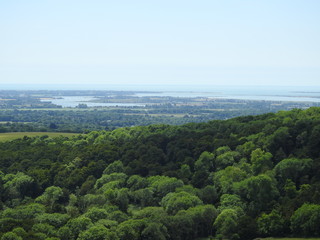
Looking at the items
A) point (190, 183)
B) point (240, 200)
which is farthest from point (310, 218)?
point (190, 183)

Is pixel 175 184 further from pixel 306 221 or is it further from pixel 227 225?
pixel 306 221

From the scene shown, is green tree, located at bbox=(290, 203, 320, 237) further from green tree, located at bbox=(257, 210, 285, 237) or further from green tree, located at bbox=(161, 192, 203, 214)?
green tree, located at bbox=(161, 192, 203, 214)

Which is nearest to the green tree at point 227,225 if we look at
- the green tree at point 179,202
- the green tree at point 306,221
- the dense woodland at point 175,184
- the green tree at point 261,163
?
the dense woodland at point 175,184

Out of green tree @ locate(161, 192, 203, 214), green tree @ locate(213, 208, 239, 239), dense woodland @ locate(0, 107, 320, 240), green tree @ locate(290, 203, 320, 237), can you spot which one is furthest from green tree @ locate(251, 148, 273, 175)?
green tree @ locate(290, 203, 320, 237)

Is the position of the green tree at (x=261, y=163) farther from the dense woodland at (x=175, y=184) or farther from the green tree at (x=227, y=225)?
the green tree at (x=227, y=225)

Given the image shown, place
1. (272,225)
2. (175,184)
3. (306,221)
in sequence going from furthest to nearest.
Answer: (175,184) → (272,225) → (306,221)

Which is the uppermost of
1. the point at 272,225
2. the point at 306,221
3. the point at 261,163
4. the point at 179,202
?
the point at 261,163

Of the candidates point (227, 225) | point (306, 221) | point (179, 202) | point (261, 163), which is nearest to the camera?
point (306, 221)

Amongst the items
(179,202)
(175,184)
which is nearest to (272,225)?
(179,202)

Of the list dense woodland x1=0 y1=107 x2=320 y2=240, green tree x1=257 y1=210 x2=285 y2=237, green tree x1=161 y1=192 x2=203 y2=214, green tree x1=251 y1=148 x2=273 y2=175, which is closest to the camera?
green tree x1=257 y1=210 x2=285 y2=237
